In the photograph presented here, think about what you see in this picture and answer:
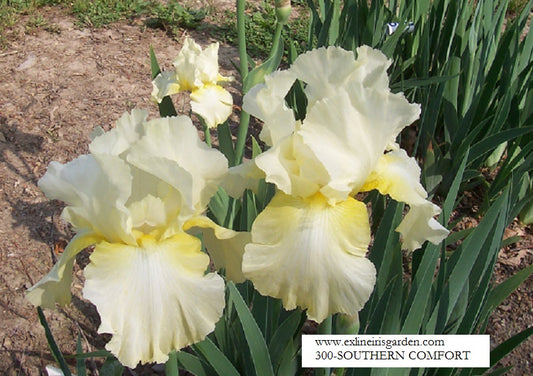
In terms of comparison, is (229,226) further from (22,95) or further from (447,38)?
(22,95)

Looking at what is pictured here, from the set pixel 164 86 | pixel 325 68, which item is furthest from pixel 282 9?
pixel 325 68

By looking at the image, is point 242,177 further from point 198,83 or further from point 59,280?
point 198,83

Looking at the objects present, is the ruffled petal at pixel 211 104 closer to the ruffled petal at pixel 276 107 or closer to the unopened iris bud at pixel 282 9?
the unopened iris bud at pixel 282 9

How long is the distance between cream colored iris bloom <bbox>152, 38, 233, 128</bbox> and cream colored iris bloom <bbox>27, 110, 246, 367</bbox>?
976mm

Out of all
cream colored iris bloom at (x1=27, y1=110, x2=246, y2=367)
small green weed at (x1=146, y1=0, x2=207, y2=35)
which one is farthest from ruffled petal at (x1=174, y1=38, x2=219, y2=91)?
small green weed at (x1=146, y1=0, x2=207, y2=35)

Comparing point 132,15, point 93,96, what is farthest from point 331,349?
point 132,15

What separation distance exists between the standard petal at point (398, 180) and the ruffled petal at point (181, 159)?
0.96ft

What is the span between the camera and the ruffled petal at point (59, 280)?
3.19 feet

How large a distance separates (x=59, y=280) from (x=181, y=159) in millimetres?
287

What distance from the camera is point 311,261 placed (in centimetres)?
96

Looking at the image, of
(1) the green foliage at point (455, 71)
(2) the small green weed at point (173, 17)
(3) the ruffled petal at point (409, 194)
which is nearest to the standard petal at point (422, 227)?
(3) the ruffled petal at point (409, 194)

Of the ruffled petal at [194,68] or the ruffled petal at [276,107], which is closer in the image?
the ruffled petal at [276,107]

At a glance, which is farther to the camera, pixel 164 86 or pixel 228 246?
pixel 164 86

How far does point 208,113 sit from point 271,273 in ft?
3.42
